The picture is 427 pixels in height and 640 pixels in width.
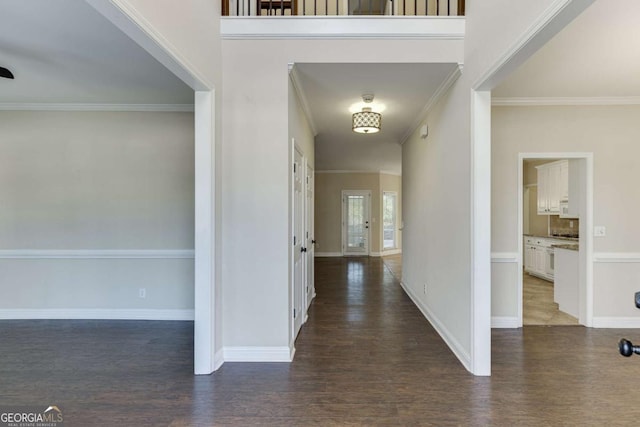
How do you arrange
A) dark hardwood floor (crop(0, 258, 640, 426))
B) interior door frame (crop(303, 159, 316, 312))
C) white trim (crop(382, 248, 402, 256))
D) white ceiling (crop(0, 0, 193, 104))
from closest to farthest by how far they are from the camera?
dark hardwood floor (crop(0, 258, 640, 426))
white ceiling (crop(0, 0, 193, 104))
interior door frame (crop(303, 159, 316, 312))
white trim (crop(382, 248, 402, 256))

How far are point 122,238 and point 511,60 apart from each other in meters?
4.40

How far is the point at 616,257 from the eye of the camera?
12.0 feet

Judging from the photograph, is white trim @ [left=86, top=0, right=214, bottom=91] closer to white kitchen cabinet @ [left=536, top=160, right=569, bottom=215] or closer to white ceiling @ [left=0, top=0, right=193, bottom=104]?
white ceiling @ [left=0, top=0, right=193, bottom=104]

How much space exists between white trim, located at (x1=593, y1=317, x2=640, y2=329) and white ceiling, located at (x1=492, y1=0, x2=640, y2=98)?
258 centimetres

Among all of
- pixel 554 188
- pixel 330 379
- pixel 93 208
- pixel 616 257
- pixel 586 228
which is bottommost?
pixel 330 379

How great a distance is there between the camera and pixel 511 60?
207cm

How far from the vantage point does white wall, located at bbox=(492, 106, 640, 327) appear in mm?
3666

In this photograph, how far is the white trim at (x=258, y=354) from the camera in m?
2.80

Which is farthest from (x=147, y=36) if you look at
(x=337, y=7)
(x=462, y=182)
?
(x=462, y=182)

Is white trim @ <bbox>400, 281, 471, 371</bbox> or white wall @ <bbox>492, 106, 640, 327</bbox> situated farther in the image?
white wall @ <bbox>492, 106, 640, 327</bbox>

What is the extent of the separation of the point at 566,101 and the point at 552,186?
295 centimetres

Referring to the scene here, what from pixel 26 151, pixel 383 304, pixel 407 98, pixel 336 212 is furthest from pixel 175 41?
pixel 336 212

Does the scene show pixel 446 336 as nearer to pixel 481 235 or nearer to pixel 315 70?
pixel 481 235

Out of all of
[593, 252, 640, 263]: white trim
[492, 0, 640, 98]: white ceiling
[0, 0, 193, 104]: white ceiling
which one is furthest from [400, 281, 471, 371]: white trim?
[0, 0, 193, 104]: white ceiling
